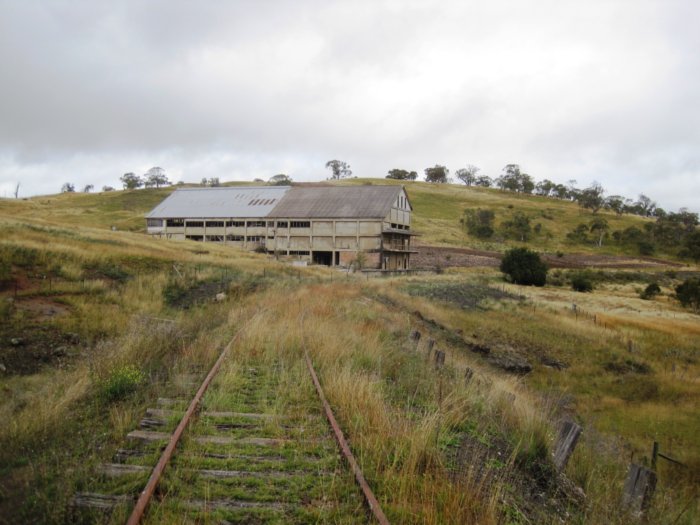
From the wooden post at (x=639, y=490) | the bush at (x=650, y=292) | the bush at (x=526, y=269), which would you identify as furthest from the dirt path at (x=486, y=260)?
the wooden post at (x=639, y=490)

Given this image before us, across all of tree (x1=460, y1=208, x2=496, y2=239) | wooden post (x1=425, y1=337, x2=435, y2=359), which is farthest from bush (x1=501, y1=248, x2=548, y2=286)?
tree (x1=460, y1=208, x2=496, y2=239)

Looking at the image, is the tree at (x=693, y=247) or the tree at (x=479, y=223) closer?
the tree at (x=693, y=247)

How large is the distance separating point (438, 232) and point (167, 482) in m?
84.4

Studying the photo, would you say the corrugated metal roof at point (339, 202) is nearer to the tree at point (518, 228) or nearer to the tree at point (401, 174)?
the tree at point (518, 228)

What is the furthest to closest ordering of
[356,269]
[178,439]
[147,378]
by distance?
1. [356,269]
2. [147,378]
3. [178,439]

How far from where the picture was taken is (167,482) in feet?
14.7

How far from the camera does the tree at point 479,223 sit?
298ft

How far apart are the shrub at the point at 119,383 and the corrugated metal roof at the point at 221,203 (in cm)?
4878

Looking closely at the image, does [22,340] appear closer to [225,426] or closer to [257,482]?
[225,426]

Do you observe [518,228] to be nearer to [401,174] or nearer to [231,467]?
[401,174]

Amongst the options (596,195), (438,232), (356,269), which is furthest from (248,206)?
(596,195)

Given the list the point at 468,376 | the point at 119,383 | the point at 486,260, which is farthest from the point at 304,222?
the point at 119,383

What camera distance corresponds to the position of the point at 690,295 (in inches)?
1453

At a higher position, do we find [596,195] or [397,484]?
[596,195]
